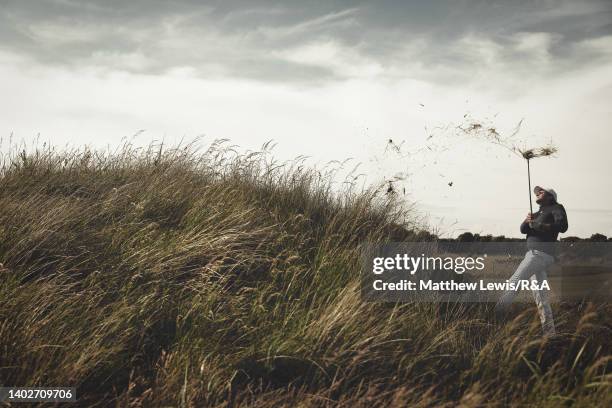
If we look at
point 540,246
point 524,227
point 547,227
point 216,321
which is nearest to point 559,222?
point 547,227

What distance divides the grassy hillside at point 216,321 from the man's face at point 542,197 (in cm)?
159

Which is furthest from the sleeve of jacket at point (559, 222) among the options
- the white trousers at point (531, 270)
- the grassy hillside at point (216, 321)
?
the grassy hillside at point (216, 321)

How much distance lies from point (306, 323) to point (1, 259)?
285 centimetres

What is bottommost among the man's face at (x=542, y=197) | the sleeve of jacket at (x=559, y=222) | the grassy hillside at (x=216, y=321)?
the grassy hillside at (x=216, y=321)

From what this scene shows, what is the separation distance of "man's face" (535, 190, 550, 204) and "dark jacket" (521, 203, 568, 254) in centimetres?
8

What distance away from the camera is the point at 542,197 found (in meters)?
7.32

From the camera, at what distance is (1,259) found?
15.3ft

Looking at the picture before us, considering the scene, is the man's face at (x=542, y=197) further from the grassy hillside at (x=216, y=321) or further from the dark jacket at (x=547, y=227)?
the grassy hillside at (x=216, y=321)

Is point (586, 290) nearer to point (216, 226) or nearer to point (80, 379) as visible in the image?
point (216, 226)

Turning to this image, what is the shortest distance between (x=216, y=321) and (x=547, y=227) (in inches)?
193

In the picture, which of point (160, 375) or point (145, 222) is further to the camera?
point (145, 222)

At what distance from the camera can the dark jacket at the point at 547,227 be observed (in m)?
7.03

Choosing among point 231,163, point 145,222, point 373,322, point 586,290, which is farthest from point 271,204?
point 586,290

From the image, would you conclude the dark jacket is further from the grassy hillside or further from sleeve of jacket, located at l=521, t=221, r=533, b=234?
the grassy hillside
